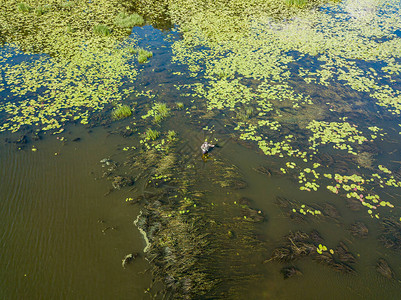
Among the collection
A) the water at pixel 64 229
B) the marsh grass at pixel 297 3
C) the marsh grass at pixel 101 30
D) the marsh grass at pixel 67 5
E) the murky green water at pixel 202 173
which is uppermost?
the marsh grass at pixel 297 3

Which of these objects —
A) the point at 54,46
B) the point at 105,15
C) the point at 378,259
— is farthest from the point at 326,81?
Result: the point at 105,15

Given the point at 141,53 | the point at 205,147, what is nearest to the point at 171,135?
the point at 205,147

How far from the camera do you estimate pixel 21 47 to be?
13.2m

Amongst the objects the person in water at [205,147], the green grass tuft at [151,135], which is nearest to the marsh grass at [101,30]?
the green grass tuft at [151,135]

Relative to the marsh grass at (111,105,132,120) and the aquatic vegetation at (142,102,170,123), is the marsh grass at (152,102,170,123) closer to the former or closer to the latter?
the aquatic vegetation at (142,102,170,123)

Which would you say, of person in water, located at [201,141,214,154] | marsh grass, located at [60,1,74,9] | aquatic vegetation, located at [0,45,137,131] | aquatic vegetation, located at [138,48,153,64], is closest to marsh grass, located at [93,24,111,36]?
aquatic vegetation, located at [0,45,137,131]

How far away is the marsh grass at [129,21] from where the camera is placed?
15234 millimetres

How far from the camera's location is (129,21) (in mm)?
15375

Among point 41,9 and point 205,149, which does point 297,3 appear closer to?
point 205,149

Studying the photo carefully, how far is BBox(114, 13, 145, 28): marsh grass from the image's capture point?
1523 centimetres

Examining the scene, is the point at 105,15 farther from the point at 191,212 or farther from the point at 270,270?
the point at 270,270

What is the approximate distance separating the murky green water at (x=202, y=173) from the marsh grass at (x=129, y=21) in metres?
3.64

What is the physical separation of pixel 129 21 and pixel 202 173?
45.0 ft

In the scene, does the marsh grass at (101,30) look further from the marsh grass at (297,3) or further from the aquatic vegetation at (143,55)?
the marsh grass at (297,3)
